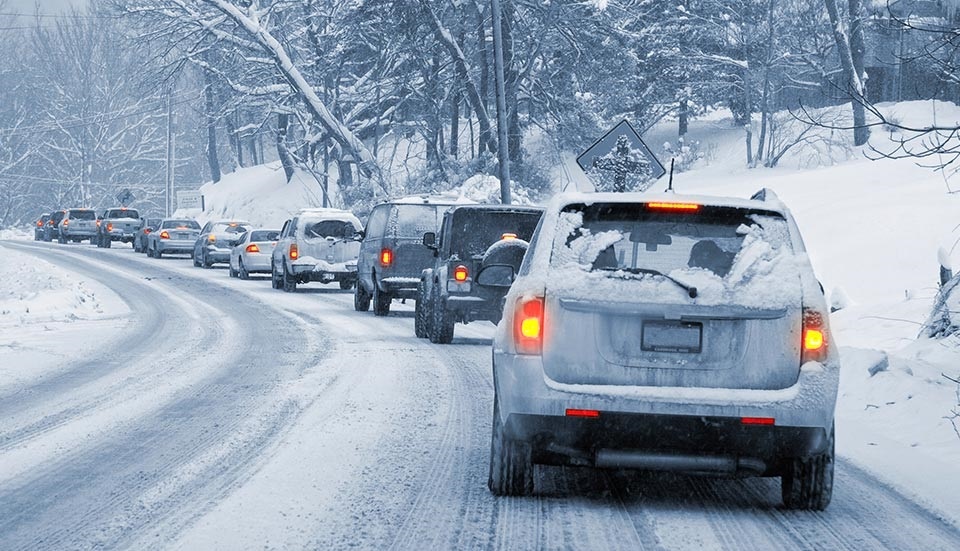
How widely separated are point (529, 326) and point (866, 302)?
18134mm

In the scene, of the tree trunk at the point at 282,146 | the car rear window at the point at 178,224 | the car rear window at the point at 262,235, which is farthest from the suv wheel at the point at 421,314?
the tree trunk at the point at 282,146

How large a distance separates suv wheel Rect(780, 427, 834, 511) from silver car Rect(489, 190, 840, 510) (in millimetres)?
87

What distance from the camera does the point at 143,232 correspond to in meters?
55.3

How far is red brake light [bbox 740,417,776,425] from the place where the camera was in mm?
6496

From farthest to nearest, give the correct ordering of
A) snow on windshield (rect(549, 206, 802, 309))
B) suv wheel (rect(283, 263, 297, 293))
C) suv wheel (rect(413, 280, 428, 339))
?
suv wheel (rect(283, 263, 297, 293)), suv wheel (rect(413, 280, 428, 339)), snow on windshield (rect(549, 206, 802, 309))

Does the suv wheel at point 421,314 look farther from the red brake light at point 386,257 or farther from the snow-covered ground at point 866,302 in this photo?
the snow-covered ground at point 866,302

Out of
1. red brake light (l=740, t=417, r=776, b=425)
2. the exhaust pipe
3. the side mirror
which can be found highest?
the side mirror

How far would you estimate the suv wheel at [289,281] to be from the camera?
2973 cm

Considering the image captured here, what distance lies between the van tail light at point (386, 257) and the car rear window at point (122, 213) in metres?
43.3

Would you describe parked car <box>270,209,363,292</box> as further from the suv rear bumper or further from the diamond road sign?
the suv rear bumper

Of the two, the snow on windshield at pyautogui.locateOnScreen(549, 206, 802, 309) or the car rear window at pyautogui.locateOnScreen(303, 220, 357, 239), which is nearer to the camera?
the snow on windshield at pyautogui.locateOnScreen(549, 206, 802, 309)

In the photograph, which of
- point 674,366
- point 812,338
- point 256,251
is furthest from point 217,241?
point 812,338

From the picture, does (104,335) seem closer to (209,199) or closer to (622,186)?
(622,186)

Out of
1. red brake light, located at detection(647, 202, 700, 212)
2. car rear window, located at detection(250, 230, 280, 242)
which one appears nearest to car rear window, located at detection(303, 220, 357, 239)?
car rear window, located at detection(250, 230, 280, 242)
